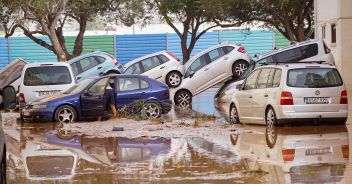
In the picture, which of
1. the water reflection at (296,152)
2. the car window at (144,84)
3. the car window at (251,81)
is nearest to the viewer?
the water reflection at (296,152)

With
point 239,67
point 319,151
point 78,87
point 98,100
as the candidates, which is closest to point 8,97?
point 319,151

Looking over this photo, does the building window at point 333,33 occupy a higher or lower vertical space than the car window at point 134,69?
higher

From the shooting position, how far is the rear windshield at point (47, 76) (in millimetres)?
22719

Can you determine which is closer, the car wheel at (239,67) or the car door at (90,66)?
the car wheel at (239,67)

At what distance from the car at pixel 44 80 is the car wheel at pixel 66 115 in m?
1.57

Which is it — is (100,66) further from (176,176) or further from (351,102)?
(176,176)

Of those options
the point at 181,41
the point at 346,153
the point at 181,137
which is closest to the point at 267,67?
the point at 181,137

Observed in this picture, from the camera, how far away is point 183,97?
1080 inches

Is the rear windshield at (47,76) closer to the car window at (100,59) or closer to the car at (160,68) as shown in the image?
the car at (160,68)

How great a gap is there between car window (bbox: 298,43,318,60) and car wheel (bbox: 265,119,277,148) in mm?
7844

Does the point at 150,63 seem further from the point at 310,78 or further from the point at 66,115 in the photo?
the point at 310,78

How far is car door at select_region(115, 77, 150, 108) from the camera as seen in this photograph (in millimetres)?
21609

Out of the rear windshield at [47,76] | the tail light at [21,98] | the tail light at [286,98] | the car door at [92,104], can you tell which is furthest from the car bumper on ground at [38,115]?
the tail light at [286,98]

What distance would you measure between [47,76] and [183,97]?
246 inches
